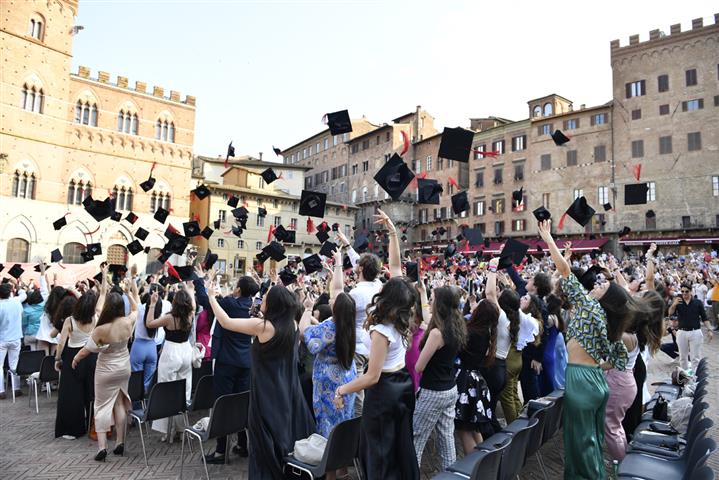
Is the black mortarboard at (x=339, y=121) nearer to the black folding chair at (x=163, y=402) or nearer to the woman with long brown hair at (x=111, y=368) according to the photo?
the woman with long brown hair at (x=111, y=368)

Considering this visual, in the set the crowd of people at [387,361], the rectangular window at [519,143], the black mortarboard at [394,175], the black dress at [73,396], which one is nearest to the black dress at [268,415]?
the crowd of people at [387,361]

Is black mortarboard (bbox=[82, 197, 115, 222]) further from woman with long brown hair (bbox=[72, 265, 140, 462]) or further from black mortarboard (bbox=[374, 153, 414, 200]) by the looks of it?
black mortarboard (bbox=[374, 153, 414, 200])

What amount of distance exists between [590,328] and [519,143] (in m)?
43.2

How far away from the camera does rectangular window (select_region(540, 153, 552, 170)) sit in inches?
1639

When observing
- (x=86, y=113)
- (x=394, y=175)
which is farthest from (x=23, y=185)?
(x=394, y=175)

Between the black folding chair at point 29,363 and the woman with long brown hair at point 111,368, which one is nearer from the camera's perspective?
the woman with long brown hair at point 111,368

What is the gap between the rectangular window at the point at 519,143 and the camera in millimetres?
43281

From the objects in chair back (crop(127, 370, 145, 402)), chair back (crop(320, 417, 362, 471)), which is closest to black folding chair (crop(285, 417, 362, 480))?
chair back (crop(320, 417, 362, 471))

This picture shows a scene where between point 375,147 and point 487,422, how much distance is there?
52634mm

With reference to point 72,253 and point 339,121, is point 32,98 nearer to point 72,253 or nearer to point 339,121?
point 72,253

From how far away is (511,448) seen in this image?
135 inches

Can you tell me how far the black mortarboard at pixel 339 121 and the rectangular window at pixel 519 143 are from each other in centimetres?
3687

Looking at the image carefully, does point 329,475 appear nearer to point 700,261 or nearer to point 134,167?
point 700,261

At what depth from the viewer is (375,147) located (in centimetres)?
5541
